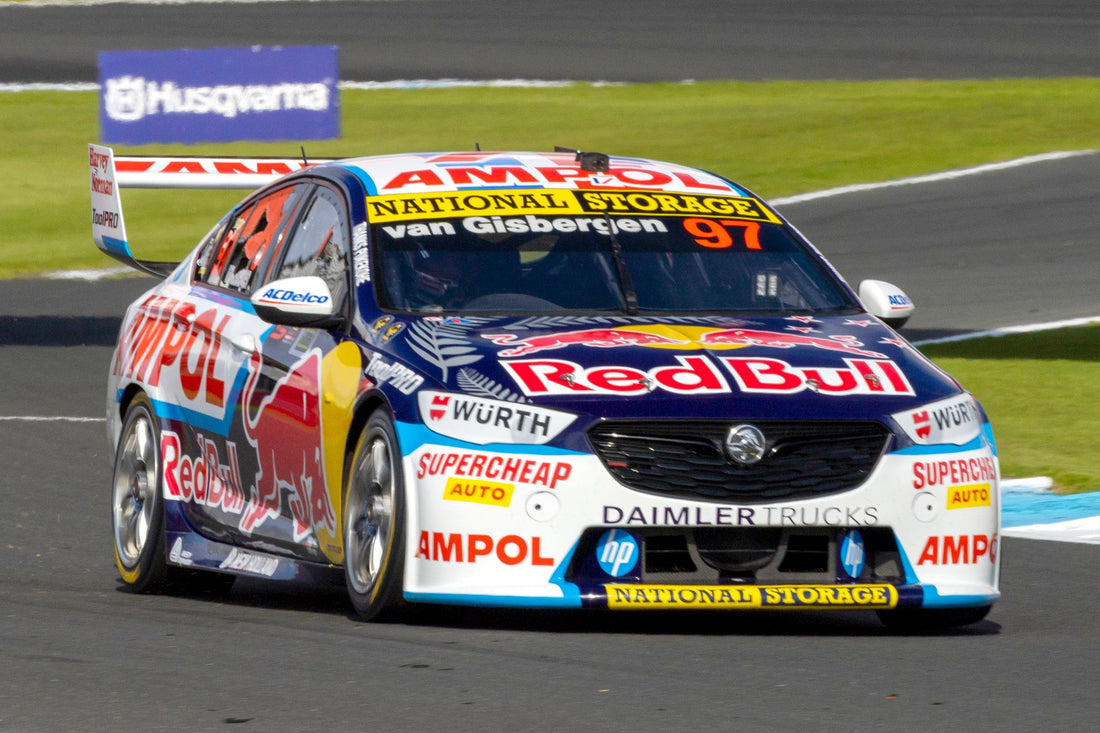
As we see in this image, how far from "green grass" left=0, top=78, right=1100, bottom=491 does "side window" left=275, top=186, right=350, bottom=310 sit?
1486 centimetres

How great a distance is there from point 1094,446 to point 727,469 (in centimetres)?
587

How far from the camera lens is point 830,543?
261 inches

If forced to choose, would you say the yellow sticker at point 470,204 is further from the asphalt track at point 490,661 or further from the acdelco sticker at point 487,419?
the asphalt track at point 490,661

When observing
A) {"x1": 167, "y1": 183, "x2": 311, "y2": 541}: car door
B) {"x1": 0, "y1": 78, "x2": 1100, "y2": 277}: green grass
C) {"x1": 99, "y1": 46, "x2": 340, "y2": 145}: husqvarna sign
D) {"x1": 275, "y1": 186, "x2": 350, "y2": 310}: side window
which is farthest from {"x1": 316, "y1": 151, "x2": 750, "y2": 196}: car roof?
{"x1": 0, "y1": 78, "x2": 1100, "y2": 277}: green grass

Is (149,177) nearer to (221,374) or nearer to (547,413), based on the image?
(221,374)

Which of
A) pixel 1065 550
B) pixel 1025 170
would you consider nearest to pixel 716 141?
pixel 1025 170

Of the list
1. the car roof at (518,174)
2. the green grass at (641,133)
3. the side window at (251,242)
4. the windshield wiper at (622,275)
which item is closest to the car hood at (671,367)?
the windshield wiper at (622,275)

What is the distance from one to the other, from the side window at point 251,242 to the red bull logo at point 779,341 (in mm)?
1805

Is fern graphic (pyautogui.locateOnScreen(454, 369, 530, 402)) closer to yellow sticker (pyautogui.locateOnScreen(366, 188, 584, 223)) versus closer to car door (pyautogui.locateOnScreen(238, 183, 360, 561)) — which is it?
car door (pyautogui.locateOnScreen(238, 183, 360, 561))

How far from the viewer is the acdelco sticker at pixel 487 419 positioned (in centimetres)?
643

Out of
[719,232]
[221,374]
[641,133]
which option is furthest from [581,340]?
[641,133]

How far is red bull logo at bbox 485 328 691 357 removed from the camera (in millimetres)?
6736

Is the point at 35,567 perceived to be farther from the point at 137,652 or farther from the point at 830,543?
the point at 830,543

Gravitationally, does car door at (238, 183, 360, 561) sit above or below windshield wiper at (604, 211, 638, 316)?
below
